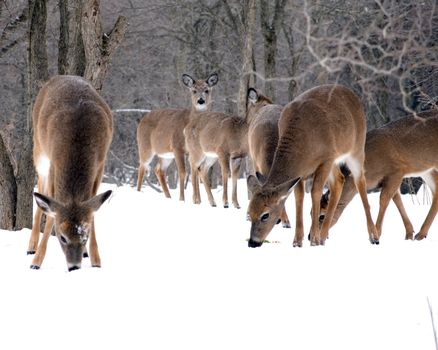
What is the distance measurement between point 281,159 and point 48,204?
2.77 meters

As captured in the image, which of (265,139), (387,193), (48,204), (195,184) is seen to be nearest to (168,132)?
(195,184)

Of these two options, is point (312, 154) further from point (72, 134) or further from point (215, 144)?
point (215, 144)

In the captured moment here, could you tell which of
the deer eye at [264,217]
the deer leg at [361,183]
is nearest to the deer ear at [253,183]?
the deer eye at [264,217]

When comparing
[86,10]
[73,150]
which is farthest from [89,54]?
[73,150]

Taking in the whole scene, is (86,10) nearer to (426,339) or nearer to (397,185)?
(397,185)

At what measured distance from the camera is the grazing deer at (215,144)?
16562 millimetres

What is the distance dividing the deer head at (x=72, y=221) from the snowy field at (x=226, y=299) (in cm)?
20

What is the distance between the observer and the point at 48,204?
766 centimetres

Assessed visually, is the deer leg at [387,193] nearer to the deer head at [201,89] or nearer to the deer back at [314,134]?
the deer back at [314,134]

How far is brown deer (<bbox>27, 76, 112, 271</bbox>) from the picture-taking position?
7.65 metres

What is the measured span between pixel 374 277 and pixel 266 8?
1375cm

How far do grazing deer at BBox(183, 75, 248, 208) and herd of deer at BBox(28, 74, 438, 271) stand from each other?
4043 millimetres

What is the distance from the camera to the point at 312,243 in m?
9.62

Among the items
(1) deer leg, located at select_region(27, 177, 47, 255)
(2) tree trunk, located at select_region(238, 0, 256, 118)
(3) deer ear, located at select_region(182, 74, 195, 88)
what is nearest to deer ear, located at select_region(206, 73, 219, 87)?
(3) deer ear, located at select_region(182, 74, 195, 88)
